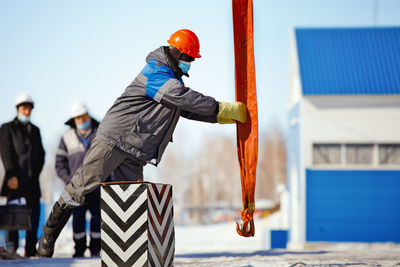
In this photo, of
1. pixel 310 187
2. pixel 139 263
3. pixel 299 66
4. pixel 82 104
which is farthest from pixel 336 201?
pixel 139 263

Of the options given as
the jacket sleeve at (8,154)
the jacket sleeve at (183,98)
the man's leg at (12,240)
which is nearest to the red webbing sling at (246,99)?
the jacket sleeve at (183,98)

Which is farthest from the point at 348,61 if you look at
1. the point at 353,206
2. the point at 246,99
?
the point at 246,99

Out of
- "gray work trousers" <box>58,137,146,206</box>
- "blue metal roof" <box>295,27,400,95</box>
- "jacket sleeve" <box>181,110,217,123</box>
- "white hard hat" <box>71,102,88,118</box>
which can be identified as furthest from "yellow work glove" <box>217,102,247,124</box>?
"blue metal roof" <box>295,27,400,95</box>

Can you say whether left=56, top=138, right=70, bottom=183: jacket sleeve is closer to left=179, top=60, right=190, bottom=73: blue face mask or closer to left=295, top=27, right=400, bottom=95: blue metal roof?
left=179, top=60, right=190, bottom=73: blue face mask

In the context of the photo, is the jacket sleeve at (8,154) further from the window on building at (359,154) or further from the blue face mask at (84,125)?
the window on building at (359,154)

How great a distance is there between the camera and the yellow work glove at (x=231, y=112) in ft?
18.3

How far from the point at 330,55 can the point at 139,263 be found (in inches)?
643

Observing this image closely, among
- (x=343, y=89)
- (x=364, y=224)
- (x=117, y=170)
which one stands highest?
(x=343, y=89)

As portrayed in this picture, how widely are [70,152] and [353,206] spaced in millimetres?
12148

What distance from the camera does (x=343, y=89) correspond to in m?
19.7

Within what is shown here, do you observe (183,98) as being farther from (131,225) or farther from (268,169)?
(268,169)

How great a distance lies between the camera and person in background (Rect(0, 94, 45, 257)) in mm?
8742

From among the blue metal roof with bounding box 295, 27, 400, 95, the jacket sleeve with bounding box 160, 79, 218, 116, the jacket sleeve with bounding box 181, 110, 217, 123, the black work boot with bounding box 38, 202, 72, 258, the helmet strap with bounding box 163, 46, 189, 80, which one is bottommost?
the black work boot with bounding box 38, 202, 72, 258

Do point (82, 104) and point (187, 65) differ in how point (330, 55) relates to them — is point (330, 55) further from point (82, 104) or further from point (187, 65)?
point (187, 65)
